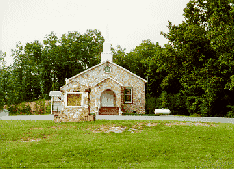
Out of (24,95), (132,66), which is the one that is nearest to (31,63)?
(24,95)

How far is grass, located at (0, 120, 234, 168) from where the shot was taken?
9.09 meters

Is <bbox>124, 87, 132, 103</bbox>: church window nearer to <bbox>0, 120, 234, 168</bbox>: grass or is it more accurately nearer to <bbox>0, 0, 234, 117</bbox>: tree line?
<bbox>0, 0, 234, 117</bbox>: tree line

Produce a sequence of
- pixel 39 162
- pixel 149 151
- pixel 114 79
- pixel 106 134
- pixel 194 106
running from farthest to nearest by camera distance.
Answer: pixel 114 79 < pixel 194 106 < pixel 106 134 < pixel 149 151 < pixel 39 162

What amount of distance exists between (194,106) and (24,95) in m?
26.8

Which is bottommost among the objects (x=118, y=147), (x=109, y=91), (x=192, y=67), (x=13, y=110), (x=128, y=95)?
(x=118, y=147)

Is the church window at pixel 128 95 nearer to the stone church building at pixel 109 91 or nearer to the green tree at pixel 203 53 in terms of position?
the stone church building at pixel 109 91

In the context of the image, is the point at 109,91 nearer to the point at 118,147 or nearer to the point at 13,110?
the point at 13,110

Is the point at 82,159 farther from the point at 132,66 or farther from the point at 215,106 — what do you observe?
the point at 132,66

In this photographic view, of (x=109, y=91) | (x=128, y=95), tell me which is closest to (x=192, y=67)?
(x=128, y=95)

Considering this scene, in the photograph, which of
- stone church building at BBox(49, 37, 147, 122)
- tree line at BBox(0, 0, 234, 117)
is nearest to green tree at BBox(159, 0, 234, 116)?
tree line at BBox(0, 0, 234, 117)

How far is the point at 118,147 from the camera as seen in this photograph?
36.2 feet

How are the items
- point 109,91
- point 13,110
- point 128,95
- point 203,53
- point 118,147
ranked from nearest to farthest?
point 118,147 → point 203,53 → point 13,110 → point 128,95 → point 109,91

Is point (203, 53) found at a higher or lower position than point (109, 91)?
higher

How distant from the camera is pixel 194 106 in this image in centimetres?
2759
